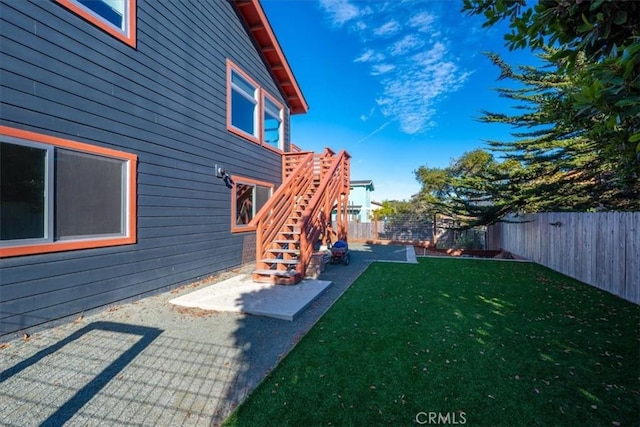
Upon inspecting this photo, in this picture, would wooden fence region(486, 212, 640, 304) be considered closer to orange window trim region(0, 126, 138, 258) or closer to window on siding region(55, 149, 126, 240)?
orange window trim region(0, 126, 138, 258)

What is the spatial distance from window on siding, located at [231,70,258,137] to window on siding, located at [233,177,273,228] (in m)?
1.50

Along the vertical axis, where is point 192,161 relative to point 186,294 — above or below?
above

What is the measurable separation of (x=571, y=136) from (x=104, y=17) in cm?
1252

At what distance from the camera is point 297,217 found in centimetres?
730

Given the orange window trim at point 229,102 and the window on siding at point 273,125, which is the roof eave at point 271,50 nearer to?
the window on siding at point 273,125

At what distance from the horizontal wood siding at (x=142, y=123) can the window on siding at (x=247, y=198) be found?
0.37 m

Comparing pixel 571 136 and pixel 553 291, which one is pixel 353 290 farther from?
pixel 571 136

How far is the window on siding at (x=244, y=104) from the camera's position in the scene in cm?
750

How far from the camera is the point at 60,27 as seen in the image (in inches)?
142

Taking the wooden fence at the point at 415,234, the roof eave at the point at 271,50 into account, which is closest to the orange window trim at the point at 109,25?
the roof eave at the point at 271,50

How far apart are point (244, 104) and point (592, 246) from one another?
9121 mm

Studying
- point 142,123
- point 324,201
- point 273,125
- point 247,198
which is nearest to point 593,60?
point 142,123

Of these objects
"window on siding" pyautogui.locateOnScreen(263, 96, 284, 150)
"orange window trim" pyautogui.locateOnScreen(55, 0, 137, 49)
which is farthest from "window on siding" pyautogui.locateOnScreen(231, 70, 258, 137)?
"orange window trim" pyautogui.locateOnScreen(55, 0, 137, 49)

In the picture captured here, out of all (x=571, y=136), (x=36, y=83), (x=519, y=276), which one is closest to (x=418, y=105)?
(x=571, y=136)
